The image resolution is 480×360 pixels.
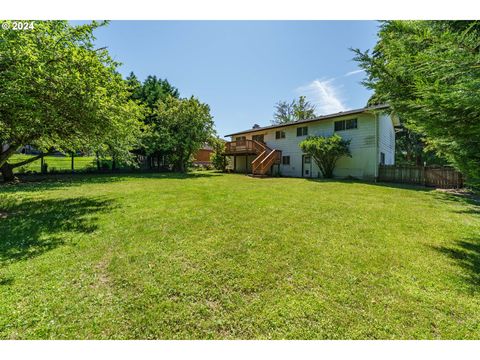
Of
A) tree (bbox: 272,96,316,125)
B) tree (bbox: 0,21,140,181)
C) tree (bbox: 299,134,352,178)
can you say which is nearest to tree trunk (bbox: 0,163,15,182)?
tree (bbox: 0,21,140,181)

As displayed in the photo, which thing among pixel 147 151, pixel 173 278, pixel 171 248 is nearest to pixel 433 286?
pixel 173 278

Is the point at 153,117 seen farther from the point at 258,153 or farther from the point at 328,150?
the point at 328,150

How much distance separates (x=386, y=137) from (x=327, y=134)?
4865 mm

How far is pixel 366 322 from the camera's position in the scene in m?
2.39

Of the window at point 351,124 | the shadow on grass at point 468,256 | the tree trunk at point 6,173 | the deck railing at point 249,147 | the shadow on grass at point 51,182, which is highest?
the window at point 351,124

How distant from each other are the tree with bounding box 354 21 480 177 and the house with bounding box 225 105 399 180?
9.29 meters

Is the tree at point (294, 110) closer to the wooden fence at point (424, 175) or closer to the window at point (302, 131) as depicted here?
the window at point (302, 131)

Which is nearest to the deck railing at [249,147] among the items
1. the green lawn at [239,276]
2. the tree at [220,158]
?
the tree at [220,158]

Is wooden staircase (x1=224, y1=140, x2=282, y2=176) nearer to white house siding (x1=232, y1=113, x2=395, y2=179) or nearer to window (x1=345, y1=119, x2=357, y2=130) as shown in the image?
white house siding (x1=232, y1=113, x2=395, y2=179)

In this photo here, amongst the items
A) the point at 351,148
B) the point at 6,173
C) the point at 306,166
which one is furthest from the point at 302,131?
the point at 6,173

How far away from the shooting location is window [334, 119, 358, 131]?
17.7m

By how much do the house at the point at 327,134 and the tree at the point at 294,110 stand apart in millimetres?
16158

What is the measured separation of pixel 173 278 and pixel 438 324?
3.25 metres

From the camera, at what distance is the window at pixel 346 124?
698 inches
